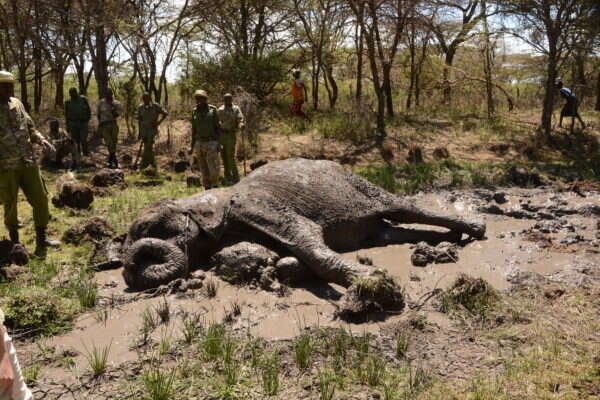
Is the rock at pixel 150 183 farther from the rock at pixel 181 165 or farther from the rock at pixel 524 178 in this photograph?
the rock at pixel 524 178

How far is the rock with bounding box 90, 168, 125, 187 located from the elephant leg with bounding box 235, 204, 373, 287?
207 inches

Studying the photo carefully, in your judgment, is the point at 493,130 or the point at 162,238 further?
the point at 493,130

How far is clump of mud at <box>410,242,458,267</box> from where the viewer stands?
5.70 metres

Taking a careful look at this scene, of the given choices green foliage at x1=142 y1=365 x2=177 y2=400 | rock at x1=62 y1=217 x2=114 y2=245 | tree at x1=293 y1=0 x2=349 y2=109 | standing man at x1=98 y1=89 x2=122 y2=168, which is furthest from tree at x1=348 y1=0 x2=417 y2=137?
green foliage at x1=142 y1=365 x2=177 y2=400

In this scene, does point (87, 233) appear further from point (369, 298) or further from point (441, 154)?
point (441, 154)

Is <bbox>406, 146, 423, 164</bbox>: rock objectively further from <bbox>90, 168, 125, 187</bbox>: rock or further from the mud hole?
<bbox>90, 168, 125, 187</bbox>: rock

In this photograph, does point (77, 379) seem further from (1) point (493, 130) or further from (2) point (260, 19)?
(2) point (260, 19)

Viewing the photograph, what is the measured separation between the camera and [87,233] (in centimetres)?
664

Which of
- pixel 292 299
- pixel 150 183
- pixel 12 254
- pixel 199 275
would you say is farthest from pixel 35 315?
pixel 150 183

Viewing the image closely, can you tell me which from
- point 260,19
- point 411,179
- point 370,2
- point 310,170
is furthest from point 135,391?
point 260,19

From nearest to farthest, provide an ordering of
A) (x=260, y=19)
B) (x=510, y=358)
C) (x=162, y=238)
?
1. (x=510, y=358)
2. (x=162, y=238)
3. (x=260, y=19)

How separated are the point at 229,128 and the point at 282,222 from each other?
4848 mm

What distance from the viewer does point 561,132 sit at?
579 inches

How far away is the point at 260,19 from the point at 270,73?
2322 millimetres
